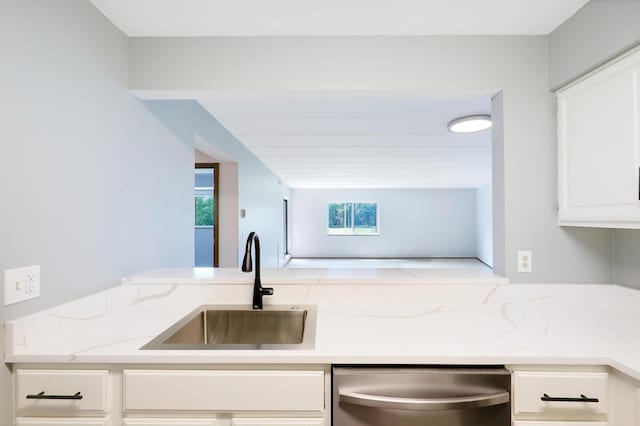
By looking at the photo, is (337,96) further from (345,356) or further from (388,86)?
(345,356)

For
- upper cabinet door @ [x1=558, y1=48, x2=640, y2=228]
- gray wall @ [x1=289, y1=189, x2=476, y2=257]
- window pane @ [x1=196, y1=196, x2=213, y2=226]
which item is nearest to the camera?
upper cabinet door @ [x1=558, y1=48, x2=640, y2=228]

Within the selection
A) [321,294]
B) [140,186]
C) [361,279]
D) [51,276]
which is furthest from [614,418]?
[140,186]

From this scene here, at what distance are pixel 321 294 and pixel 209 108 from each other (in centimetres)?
174

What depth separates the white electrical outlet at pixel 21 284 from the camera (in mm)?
1046

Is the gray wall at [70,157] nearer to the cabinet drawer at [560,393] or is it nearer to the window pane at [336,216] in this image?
the cabinet drawer at [560,393]

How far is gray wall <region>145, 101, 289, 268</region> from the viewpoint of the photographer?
7.20 feet

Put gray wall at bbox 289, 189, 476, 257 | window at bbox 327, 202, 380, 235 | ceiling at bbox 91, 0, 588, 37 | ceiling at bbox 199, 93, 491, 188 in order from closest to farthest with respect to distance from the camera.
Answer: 1. ceiling at bbox 91, 0, 588, 37
2. ceiling at bbox 199, 93, 491, 188
3. gray wall at bbox 289, 189, 476, 257
4. window at bbox 327, 202, 380, 235

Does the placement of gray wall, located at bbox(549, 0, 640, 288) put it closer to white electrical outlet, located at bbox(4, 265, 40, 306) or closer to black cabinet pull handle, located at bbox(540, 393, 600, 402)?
black cabinet pull handle, located at bbox(540, 393, 600, 402)

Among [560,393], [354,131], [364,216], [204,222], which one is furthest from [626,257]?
[364,216]

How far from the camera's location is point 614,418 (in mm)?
1026

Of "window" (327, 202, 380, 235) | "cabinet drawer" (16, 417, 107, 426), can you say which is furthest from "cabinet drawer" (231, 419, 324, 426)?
"window" (327, 202, 380, 235)

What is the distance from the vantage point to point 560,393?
1.04 meters

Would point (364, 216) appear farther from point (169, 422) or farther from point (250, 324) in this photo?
point (169, 422)

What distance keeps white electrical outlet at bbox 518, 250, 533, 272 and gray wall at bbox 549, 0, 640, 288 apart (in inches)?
9.2
